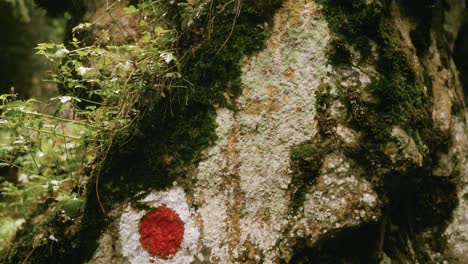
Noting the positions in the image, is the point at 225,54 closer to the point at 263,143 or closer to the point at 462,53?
the point at 263,143

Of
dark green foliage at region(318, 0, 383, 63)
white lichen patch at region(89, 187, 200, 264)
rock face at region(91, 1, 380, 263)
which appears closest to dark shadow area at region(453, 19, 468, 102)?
dark green foliage at region(318, 0, 383, 63)

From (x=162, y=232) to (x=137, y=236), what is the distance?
144 millimetres

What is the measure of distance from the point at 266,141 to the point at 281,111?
200mm

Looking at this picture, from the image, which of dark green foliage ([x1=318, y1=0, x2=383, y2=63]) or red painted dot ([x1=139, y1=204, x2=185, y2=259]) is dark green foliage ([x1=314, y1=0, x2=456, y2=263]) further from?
red painted dot ([x1=139, y1=204, x2=185, y2=259])

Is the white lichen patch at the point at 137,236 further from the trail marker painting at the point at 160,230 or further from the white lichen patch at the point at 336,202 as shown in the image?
the white lichen patch at the point at 336,202

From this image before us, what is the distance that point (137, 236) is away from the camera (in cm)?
214

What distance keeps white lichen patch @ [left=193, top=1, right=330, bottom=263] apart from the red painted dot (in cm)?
15

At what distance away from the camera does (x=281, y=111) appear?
227cm

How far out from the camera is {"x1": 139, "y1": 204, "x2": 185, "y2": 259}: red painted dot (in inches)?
82.7

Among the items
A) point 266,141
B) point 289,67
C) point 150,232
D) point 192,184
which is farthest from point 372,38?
point 150,232

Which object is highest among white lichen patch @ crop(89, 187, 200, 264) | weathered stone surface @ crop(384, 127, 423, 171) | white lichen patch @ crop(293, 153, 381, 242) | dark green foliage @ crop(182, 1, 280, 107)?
dark green foliage @ crop(182, 1, 280, 107)

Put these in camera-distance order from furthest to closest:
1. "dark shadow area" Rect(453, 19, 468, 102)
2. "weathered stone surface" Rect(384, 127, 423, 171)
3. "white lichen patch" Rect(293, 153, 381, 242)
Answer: "dark shadow area" Rect(453, 19, 468, 102) → "weathered stone surface" Rect(384, 127, 423, 171) → "white lichen patch" Rect(293, 153, 381, 242)

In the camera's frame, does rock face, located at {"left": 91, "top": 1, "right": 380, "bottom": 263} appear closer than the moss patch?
Yes

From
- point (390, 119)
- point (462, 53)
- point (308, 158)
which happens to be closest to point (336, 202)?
point (308, 158)
